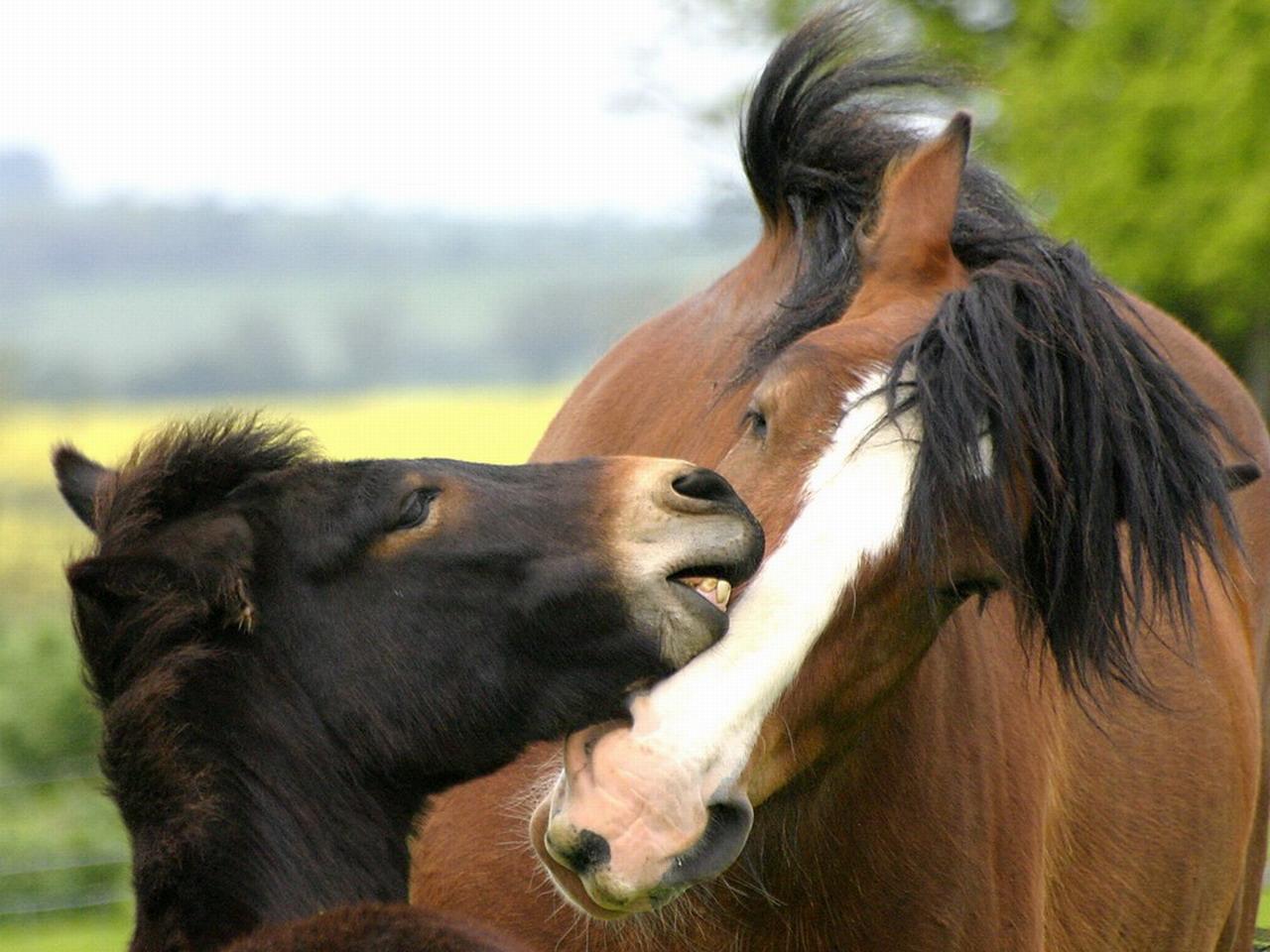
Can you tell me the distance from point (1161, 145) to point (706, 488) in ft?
38.1

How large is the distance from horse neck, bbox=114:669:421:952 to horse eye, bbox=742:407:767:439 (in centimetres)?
92

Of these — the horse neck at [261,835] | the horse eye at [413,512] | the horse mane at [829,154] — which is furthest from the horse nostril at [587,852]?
the horse mane at [829,154]

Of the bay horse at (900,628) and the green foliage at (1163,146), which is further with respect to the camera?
the green foliage at (1163,146)

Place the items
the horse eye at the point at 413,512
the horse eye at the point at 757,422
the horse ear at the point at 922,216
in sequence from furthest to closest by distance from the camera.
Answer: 1. the horse ear at the point at 922,216
2. the horse eye at the point at 413,512
3. the horse eye at the point at 757,422

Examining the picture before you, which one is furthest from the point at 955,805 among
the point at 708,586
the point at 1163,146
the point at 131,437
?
the point at 131,437

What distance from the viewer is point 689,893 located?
9.18 ft

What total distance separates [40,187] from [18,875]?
107m

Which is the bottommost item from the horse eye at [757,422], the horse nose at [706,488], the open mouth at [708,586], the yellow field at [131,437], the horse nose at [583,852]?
the yellow field at [131,437]

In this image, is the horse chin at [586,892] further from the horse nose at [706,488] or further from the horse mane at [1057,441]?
the horse mane at [1057,441]

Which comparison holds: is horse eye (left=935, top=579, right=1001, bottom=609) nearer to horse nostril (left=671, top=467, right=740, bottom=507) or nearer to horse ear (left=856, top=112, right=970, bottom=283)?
horse nostril (left=671, top=467, right=740, bottom=507)

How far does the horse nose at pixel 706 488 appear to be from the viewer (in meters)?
2.66

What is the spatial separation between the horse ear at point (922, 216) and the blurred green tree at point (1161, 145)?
8997 millimetres

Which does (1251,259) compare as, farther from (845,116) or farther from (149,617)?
(149,617)

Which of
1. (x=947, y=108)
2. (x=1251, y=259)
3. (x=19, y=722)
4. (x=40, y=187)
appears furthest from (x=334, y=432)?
(x=40, y=187)
